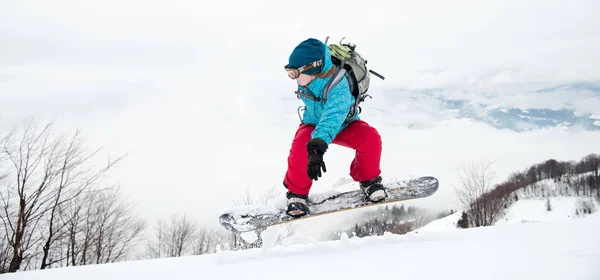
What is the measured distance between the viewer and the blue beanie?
3.24 m

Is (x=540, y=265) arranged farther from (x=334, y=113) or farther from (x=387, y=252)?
(x=334, y=113)

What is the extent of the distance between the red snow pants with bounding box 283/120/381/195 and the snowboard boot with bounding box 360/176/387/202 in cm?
6

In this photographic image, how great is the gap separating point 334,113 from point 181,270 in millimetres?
1914

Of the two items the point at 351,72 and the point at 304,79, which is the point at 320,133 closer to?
the point at 304,79

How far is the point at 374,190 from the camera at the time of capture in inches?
144

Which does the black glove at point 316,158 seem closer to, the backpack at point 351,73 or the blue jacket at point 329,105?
the blue jacket at point 329,105

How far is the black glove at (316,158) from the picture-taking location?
2.89m

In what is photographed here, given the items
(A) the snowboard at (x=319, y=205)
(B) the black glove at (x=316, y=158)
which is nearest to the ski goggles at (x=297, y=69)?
(B) the black glove at (x=316, y=158)

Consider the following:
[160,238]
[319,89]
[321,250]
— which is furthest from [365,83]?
[160,238]

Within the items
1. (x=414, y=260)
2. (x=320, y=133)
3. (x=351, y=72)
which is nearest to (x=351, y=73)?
(x=351, y=72)

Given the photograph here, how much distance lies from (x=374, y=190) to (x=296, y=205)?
90 centimetres

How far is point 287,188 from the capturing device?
3689 mm

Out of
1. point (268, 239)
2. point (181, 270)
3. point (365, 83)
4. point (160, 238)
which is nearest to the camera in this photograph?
point (181, 270)

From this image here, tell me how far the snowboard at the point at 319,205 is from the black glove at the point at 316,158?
2.76ft
